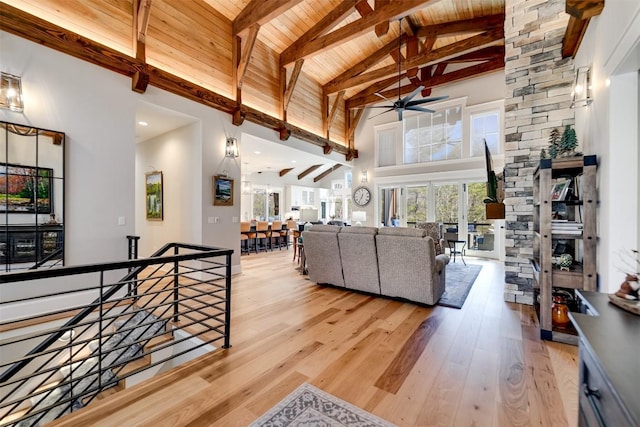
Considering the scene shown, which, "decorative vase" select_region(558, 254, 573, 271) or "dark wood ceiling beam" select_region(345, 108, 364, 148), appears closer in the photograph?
"decorative vase" select_region(558, 254, 573, 271)

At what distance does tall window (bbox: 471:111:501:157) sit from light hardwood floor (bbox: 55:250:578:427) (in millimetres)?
4876

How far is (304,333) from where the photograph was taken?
272 cm

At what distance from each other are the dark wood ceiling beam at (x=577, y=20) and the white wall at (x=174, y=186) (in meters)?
4.93

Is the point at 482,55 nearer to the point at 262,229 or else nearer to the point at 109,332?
the point at 262,229

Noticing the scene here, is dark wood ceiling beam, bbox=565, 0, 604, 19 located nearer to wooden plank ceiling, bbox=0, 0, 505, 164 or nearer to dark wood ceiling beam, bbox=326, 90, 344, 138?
wooden plank ceiling, bbox=0, 0, 505, 164

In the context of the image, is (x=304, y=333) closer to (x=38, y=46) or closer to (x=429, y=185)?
(x=38, y=46)

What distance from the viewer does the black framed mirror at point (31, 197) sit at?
2900 mm

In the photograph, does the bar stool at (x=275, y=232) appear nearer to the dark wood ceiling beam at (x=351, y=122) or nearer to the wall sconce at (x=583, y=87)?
the dark wood ceiling beam at (x=351, y=122)

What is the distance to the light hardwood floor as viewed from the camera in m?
1.66

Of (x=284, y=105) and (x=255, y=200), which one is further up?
(x=284, y=105)

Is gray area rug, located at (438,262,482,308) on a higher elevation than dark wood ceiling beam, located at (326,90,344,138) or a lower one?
lower

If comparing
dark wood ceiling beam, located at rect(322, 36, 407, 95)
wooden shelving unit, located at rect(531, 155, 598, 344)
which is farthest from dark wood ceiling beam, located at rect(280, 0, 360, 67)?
wooden shelving unit, located at rect(531, 155, 598, 344)

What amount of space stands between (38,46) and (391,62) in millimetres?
7215

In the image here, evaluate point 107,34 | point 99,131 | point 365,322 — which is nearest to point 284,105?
point 107,34
